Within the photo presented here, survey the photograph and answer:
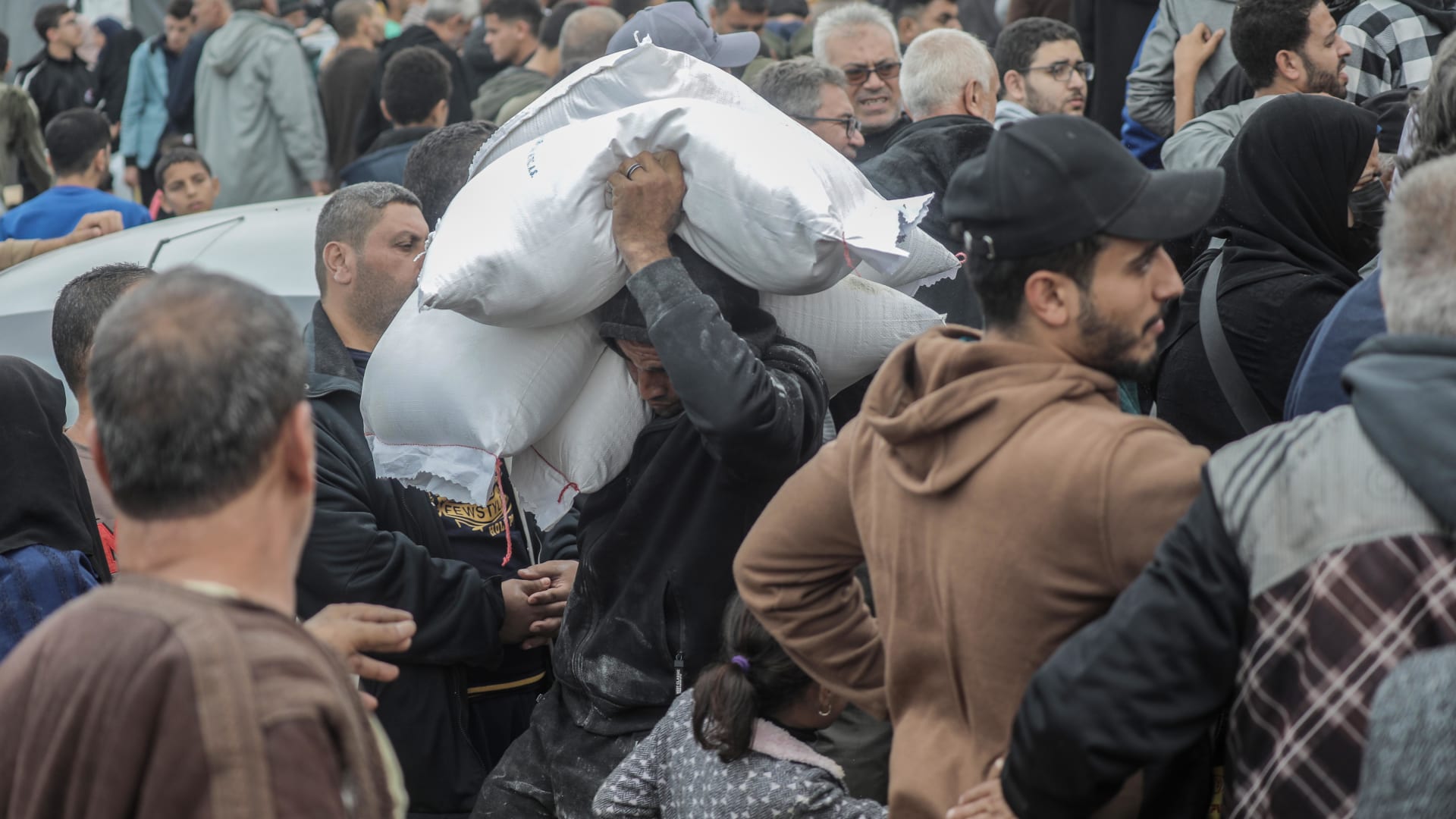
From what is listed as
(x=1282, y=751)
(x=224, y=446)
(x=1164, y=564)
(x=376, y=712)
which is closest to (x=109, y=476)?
(x=224, y=446)

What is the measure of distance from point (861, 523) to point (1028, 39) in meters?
4.58

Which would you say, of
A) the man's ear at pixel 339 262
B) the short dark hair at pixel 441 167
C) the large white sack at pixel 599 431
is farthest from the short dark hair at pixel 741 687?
the short dark hair at pixel 441 167

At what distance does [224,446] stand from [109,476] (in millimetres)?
147

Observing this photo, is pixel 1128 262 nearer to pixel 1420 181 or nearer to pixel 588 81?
pixel 1420 181

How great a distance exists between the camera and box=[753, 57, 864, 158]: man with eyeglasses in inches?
209

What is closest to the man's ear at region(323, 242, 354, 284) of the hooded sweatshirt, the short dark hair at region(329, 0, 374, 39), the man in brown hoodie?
the hooded sweatshirt

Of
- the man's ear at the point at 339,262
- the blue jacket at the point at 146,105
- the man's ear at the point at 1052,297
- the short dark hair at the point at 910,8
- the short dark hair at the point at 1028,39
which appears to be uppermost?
the man's ear at the point at 1052,297

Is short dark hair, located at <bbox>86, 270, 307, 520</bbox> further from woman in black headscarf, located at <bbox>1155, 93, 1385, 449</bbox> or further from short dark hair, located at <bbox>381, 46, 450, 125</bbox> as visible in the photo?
short dark hair, located at <bbox>381, 46, 450, 125</bbox>

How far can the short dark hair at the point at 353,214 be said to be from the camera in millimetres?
4160

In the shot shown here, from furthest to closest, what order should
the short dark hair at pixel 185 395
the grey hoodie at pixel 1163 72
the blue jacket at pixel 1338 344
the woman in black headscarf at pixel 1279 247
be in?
1. the grey hoodie at pixel 1163 72
2. the woman in black headscarf at pixel 1279 247
3. the blue jacket at pixel 1338 344
4. the short dark hair at pixel 185 395

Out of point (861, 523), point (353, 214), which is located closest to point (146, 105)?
point (353, 214)

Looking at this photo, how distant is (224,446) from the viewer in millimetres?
1627

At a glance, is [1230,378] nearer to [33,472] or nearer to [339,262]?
[339,262]

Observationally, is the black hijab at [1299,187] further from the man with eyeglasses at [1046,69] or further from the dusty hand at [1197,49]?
the man with eyeglasses at [1046,69]
